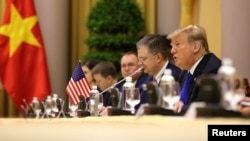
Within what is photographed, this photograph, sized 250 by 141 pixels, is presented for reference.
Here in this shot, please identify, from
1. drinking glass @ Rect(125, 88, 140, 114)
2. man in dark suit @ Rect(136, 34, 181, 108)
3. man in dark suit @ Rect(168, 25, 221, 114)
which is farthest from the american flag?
drinking glass @ Rect(125, 88, 140, 114)

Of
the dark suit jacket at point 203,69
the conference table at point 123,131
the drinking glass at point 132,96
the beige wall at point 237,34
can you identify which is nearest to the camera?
the conference table at point 123,131

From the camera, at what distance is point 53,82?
6594 millimetres

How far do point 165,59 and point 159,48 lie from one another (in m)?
0.09

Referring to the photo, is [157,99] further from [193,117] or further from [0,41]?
[0,41]

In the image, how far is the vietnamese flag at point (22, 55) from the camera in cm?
648

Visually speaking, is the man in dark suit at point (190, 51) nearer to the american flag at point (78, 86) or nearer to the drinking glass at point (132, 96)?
the drinking glass at point (132, 96)

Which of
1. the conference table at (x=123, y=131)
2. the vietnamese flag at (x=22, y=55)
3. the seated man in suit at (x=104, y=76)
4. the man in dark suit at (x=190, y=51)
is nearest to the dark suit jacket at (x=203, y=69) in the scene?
the man in dark suit at (x=190, y=51)

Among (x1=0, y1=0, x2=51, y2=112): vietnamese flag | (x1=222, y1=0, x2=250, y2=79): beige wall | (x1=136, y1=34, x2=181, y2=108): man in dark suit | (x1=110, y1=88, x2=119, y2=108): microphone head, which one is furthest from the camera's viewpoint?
(x1=0, y1=0, x2=51, y2=112): vietnamese flag

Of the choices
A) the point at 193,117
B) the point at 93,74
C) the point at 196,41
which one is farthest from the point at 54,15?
the point at 193,117

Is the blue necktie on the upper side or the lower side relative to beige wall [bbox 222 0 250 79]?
lower

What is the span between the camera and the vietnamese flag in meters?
6.48

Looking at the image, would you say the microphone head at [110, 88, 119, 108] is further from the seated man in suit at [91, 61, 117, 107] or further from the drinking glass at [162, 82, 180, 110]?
the seated man in suit at [91, 61, 117, 107]

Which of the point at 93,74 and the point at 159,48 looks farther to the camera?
the point at 93,74

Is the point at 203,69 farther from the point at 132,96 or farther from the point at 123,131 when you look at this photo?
the point at 123,131
